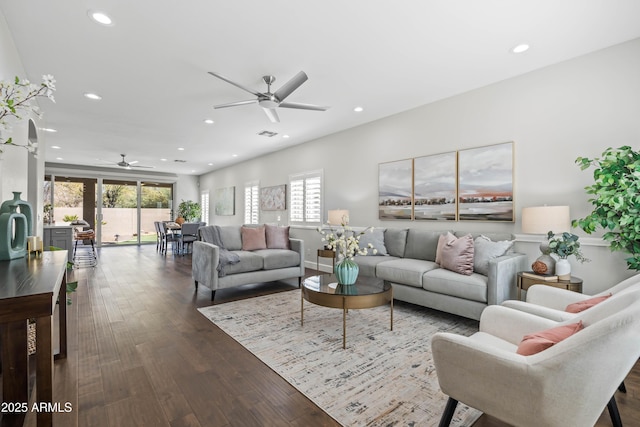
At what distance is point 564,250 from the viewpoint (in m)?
2.85

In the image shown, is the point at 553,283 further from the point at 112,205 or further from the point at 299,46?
the point at 112,205

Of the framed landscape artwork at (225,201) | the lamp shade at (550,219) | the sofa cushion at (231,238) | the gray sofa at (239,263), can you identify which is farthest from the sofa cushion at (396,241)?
the framed landscape artwork at (225,201)

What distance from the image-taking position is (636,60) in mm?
2852

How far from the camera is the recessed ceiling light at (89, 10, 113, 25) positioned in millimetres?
2477

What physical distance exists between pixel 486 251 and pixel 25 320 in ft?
12.3

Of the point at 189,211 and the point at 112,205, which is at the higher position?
the point at 112,205

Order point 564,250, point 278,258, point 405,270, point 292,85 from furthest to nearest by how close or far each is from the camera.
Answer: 1. point 278,258
2. point 405,270
3. point 292,85
4. point 564,250

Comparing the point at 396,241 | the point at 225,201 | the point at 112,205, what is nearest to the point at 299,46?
the point at 396,241

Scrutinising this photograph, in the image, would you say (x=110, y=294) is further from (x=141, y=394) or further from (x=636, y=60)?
(x=636, y=60)

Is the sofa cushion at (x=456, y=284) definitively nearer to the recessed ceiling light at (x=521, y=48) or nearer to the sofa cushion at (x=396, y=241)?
the sofa cushion at (x=396, y=241)

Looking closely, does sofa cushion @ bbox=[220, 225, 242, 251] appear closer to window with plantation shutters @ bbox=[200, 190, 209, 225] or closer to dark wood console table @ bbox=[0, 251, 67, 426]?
dark wood console table @ bbox=[0, 251, 67, 426]

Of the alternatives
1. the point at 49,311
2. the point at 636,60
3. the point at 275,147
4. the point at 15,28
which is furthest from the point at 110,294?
the point at 636,60

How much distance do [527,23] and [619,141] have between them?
1.51 m

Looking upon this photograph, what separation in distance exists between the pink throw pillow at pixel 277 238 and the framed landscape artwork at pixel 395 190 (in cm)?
168
